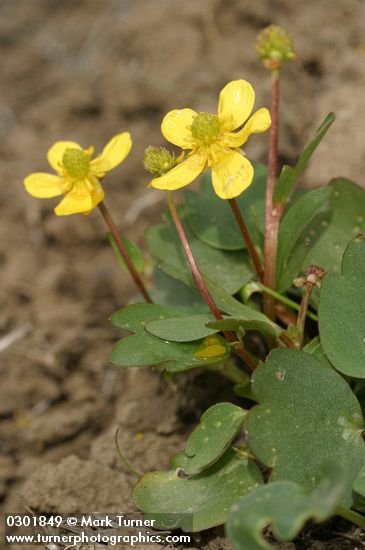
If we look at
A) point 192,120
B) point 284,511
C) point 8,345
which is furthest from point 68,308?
point 284,511

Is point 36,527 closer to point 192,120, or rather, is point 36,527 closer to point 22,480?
point 22,480

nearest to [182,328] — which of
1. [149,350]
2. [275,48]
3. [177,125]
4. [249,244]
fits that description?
[149,350]

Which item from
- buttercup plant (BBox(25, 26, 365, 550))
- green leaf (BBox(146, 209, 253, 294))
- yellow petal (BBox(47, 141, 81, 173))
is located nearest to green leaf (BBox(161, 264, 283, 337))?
buttercup plant (BBox(25, 26, 365, 550))

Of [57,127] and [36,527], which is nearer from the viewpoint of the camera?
[36,527]

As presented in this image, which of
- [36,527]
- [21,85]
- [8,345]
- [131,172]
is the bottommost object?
[36,527]

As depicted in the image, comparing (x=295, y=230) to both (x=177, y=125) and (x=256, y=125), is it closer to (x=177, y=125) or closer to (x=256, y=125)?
(x=256, y=125)

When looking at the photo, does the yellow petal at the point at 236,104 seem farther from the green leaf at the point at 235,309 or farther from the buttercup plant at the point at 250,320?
the green leaf at the point at 235,309
